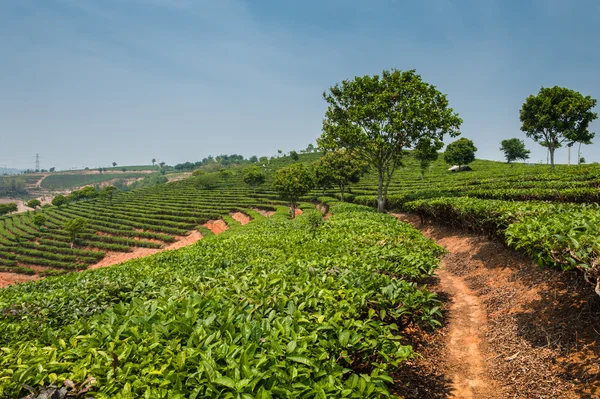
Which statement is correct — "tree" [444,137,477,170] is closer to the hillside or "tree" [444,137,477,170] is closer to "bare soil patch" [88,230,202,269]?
"bare soil patch" [88,230,202,269]

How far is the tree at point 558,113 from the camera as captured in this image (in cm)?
3250

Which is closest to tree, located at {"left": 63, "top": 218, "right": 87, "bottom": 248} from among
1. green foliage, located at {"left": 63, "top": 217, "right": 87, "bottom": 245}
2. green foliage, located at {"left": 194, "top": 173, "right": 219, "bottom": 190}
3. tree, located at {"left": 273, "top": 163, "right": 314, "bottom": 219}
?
green foliage, located at {"left": 63, "top": 217, "right": 87, "bottom": 245}

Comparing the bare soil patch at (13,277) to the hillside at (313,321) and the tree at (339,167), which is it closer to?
the tree at (339,167)

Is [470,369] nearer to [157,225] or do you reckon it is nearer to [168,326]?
[168,326]

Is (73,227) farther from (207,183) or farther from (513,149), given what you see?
(513,149)

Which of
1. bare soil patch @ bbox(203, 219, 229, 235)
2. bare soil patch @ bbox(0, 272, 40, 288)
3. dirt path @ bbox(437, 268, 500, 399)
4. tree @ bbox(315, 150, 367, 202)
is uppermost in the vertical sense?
tree @ bbox(315, 150, 367, 202)

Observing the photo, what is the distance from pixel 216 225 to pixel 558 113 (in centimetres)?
4665

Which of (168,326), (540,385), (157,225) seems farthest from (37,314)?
(157,225)

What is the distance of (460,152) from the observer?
201 ft

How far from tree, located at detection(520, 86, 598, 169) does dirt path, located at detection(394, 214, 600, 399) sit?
35737 mm

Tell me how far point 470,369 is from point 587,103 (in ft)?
139

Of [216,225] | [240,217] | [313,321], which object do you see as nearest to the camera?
[313,321]

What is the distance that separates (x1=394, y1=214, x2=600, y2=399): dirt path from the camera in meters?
4.21

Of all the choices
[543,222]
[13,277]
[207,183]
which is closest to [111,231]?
[13,277]
